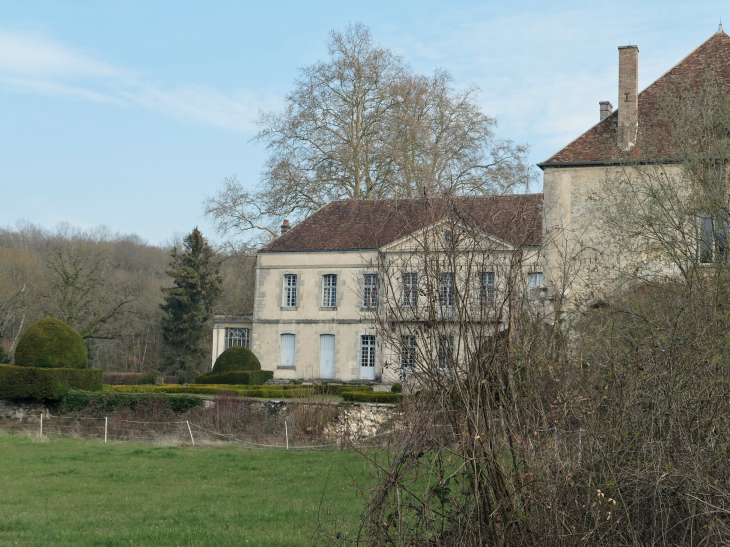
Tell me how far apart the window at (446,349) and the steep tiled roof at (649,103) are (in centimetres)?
1458

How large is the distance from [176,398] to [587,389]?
14.5 m

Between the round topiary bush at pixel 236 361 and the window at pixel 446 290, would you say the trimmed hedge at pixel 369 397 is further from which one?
the window at pixel 446 290

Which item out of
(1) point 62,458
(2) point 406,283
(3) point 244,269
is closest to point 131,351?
(3) point 244,269

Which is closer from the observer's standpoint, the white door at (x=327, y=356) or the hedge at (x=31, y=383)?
the hedge at (x=31, y=383)

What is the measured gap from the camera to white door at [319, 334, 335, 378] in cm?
2769

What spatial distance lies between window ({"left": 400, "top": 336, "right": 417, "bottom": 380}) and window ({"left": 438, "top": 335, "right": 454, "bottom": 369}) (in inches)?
6.1

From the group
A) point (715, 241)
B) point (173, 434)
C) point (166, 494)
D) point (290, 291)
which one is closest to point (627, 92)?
point (715, 241)

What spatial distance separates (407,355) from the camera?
4398mm

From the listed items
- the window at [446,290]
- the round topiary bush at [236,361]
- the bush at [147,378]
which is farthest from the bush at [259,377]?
the window at [446,290]

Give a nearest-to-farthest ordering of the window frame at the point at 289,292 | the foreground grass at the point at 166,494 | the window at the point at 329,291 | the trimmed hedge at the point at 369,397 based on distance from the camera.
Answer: the foreground grass at the point at 166,494 → the trimmed hedge at the point at 369,397 → the window at the point at 329,291 → the window frame at the point at 289,292

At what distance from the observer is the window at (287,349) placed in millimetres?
28281

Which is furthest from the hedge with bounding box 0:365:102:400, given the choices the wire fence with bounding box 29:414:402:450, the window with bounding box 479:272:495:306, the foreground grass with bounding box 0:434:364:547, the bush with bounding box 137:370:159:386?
the window with bounding box 479:272:495:306

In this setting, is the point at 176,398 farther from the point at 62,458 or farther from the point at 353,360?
the point at 353,360

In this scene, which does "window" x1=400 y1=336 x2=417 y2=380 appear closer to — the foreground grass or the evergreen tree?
the foreground grass
